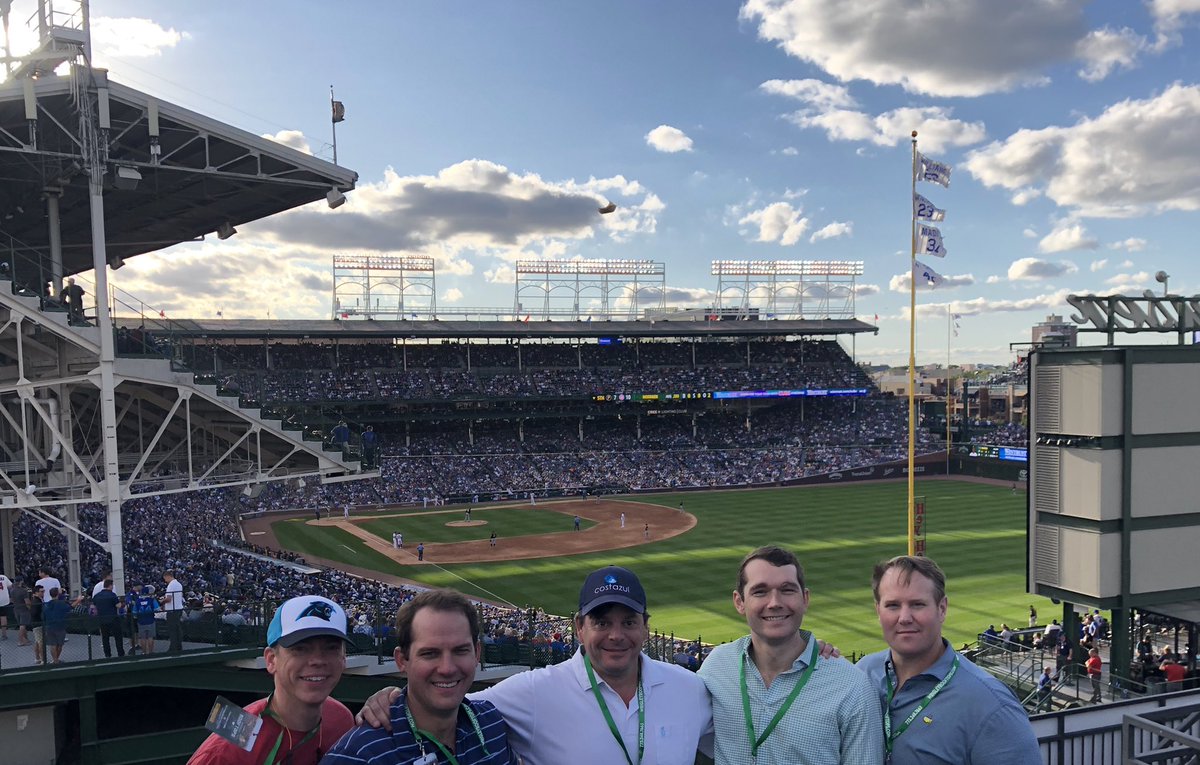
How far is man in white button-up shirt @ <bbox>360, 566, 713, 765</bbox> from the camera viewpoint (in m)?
3.32

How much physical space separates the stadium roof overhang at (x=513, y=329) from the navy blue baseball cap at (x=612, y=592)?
57.7 meters

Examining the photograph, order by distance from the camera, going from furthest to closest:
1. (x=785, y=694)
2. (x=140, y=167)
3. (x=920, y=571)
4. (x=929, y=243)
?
(x=929, y=243) → (x=140, y=167) → (x=920, y=571) → (x=785, y=694)

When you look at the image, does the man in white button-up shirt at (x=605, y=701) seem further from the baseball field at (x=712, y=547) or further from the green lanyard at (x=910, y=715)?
the baseball field at (x=712, y=547)

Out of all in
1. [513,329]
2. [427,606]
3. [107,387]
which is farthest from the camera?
[513,329]

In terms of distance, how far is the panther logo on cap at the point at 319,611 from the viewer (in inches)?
136

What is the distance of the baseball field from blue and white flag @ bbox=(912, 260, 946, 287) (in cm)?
1025

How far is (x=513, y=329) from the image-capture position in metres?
68.3

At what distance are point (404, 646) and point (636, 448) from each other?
63.1 meters

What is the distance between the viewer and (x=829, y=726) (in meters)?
3.41

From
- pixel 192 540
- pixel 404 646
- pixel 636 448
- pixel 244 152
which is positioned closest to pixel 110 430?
pixel 244 152

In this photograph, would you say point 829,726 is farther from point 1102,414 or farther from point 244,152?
point 244,152

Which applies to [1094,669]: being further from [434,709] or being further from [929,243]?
[434,709]

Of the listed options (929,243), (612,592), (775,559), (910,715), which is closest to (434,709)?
(612,592)

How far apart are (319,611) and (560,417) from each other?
64.9 meters
